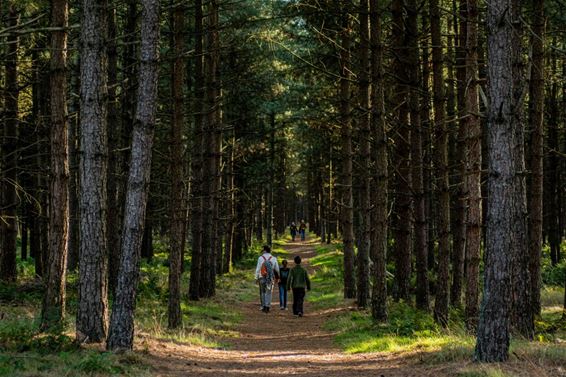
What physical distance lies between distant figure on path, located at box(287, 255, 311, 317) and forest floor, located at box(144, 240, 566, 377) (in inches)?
101

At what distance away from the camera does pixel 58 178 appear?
409 inches

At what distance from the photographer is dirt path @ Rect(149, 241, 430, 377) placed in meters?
9.03

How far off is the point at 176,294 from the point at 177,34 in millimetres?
6154

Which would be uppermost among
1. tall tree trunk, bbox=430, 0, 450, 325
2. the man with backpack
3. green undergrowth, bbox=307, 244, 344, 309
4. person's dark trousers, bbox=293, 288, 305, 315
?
tall tree trunk, bbox=430, 0, 450, 325

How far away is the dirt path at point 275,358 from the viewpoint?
903 cm

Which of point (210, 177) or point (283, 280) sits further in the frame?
point (283, 280)

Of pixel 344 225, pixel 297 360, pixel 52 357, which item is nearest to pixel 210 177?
pixel 344 225

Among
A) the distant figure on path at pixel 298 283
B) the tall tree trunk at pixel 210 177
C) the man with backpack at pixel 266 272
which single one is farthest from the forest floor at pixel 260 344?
the tall tree trunk at pixel 210 177

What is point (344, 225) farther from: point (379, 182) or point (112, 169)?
point (112, 169)

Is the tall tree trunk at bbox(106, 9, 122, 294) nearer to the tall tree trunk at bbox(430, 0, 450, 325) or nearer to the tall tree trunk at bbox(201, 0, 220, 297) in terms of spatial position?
the tall tree trunk at bbox(201, 0, 220, 297)

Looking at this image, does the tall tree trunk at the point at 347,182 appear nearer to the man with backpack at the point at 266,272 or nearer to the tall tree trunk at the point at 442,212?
the man with backpack at the point at 266,272

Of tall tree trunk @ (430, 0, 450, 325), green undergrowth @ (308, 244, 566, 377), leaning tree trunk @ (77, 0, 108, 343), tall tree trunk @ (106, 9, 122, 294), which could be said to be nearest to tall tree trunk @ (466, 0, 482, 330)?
green undergrowth @ (308, 244, 566, 377)

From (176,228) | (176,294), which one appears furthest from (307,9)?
(176,294)

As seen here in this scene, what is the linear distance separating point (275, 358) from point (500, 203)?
5440mm
